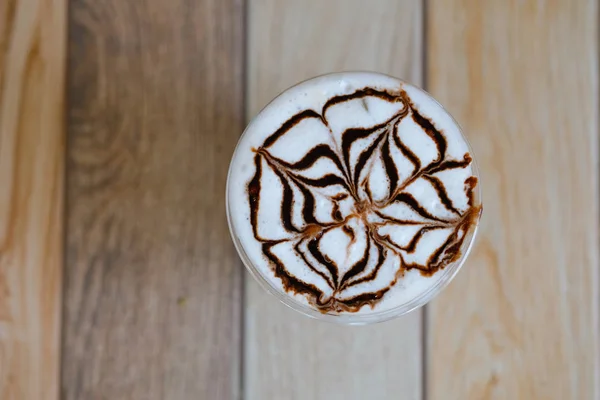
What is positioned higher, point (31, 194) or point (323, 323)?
point (31, 194)

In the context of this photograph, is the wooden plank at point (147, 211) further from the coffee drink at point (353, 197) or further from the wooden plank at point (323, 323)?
the coffee drink at point (353, 197)

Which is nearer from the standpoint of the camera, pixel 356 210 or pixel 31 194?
pixel 356 210

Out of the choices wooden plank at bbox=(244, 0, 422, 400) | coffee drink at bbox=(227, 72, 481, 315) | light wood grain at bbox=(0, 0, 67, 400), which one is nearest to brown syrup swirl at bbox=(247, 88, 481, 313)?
coffee drink at bbox=(227, 72, 481, 315)

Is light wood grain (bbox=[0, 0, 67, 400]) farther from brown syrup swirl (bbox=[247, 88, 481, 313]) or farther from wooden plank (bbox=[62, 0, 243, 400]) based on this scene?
brown syrup swirl (bbox=[247, 88, 481, 313])

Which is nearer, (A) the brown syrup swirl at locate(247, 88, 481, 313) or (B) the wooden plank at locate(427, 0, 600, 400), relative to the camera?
(A) the brown syrup swirl at locate(247, 88, 481, 313)

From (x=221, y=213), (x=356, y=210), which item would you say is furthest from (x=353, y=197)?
(x=221, y=213)

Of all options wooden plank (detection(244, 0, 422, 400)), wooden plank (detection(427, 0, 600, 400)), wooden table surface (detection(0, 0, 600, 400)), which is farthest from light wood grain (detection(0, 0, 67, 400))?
wooden plank (detection(427, 0, 600, 400))

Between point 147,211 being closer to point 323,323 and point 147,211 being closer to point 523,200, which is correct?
point 323,323

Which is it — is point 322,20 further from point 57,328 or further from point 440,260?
point 57,328

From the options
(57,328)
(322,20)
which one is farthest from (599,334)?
(57,328)
